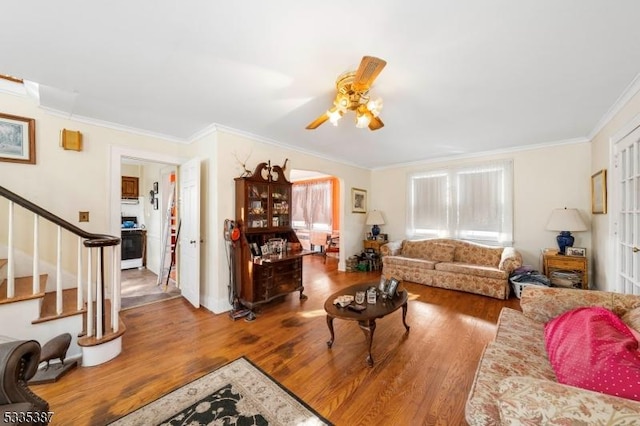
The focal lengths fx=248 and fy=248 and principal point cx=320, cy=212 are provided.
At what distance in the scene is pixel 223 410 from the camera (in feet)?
5.43

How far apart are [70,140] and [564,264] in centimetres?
664

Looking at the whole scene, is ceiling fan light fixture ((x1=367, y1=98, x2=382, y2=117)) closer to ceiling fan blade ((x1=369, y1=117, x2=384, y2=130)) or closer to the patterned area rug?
ceiling fan blade ((x1=369, y1=117, x2=384, y2=130))

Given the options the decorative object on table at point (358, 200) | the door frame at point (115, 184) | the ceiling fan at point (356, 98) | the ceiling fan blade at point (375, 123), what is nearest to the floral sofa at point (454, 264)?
the decorative object on table at point (358, 200)

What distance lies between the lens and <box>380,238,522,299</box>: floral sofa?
12.4 feet

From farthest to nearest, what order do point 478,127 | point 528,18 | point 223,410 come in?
point 478,127
point 223,410
point 528,18

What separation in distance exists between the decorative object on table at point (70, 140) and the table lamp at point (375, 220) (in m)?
5.03

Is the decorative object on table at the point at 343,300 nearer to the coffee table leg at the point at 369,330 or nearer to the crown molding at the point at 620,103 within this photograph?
the coffee table leg at the point at 369,330

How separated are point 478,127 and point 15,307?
5165mm

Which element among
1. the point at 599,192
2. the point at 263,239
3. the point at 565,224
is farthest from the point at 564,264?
the point at 263,239

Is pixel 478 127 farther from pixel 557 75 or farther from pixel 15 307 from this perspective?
pixel 15 307

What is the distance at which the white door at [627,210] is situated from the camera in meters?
2.35

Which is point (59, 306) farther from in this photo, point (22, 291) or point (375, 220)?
point (375, 220)

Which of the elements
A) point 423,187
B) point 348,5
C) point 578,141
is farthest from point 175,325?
point 578,141

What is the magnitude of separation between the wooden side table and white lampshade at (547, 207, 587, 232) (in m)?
0.40
